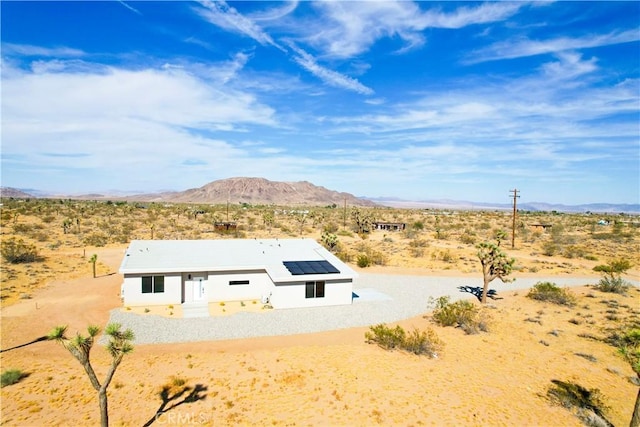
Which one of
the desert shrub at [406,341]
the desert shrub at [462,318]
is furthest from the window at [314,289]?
the desert shrub at [462,318]

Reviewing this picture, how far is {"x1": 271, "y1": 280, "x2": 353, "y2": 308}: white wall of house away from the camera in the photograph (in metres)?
21.7

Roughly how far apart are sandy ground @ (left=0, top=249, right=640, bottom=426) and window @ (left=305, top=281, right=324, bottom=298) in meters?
4.27

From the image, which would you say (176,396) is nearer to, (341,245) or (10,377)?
(10,377)

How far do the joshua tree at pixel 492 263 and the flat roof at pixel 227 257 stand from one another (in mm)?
8666

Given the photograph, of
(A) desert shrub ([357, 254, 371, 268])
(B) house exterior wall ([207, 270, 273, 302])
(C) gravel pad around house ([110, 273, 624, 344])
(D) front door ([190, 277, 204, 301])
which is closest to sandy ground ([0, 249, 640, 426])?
(C) gravel pad around house ([110, 273, 624, 344])

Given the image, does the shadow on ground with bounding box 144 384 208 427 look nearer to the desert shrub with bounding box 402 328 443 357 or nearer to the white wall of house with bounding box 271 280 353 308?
the desert shrub with bounding box 402 328 443 357

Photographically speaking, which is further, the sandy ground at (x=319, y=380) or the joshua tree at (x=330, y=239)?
the joshua tree at (x=330, y=239)

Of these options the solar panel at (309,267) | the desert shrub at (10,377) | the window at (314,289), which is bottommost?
the desert shrub at (10,377)

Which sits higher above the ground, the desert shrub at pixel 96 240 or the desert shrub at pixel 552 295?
the desert shrub at pixel 96 240

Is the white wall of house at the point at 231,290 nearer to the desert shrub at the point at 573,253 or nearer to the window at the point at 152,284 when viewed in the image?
the window at the point at 152,284

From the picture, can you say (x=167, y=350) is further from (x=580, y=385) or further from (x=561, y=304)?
(x=561, y=304)

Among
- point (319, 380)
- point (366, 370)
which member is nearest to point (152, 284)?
point (319, 380)

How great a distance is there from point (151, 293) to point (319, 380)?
1314 centimetres

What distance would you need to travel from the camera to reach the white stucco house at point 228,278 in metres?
21.6
